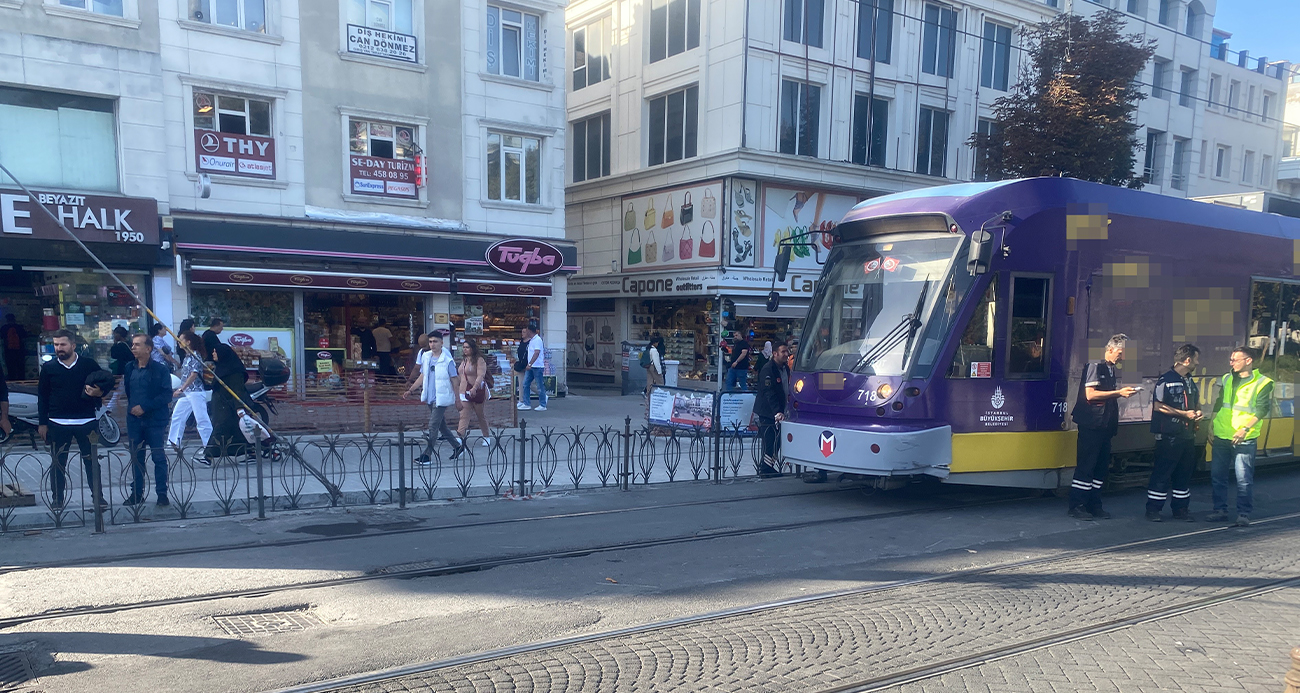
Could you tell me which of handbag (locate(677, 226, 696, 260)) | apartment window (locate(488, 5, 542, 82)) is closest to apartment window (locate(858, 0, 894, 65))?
handbag (locate(677, 226, 696, 260))

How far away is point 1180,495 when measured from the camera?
8562mm

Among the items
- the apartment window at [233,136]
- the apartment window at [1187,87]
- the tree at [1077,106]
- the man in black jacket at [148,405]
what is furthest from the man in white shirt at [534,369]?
the apartment window at [1187,87]

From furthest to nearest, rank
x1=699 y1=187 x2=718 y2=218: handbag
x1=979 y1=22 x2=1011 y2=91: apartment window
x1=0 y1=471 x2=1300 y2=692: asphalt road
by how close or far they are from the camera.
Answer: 1. x1=979 y1=22 x2=1011 y2=91: apartment window
2. x1=699 y1=187 x2=718 y2=218: handbag
3. x1=0 y1=471 x2=1300 y2=692: asphalt road

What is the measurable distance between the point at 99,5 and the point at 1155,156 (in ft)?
117

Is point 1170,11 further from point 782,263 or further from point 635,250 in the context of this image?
point 782,263

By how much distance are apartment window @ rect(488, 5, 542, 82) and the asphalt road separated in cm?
1355

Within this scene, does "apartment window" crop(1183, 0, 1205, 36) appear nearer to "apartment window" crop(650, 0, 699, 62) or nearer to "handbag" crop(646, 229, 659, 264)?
"apartment window" crop(650, 0, 699, 62)

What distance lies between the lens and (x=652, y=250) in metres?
25.0

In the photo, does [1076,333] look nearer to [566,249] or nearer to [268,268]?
[566,249]

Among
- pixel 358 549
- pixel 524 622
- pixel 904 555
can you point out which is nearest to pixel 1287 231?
pixel 904 555

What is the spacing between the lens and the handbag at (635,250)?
1003 inches

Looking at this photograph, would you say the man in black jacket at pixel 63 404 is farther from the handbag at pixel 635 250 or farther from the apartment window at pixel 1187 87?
the apartment window at pixel 1187 87

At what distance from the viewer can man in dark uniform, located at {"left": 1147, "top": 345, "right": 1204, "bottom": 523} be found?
8.34 meters

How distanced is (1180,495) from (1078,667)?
495 cm
